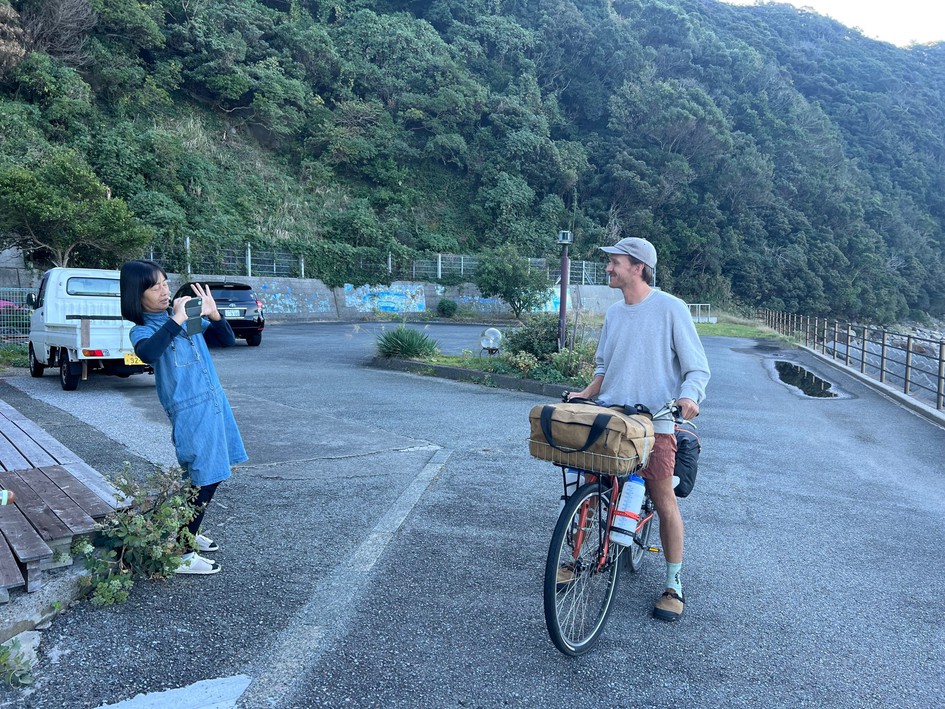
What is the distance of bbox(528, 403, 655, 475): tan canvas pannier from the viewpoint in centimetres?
293

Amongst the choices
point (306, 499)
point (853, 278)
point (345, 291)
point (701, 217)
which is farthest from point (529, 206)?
point (306, 499)

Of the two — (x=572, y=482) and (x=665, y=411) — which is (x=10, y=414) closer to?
(x=572, y=482)

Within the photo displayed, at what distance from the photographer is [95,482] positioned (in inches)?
180

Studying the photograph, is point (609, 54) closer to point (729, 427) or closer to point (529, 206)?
point (529, 206)

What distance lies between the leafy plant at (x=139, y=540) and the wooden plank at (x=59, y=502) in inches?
3.2

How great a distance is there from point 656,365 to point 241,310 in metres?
16.3

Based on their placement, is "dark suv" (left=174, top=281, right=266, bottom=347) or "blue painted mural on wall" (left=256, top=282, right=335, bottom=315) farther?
"blue painted mural on wall" (left=256, top=282, right=335, bottom=315)

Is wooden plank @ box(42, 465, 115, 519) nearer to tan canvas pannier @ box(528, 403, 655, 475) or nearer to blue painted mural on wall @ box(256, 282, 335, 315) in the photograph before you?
tan canvas pannier @ box(528, 403, 655, 475)

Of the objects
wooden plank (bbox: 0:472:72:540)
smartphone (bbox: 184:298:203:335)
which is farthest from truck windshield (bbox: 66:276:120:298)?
smartphone (bbox: 184:298:203:335)

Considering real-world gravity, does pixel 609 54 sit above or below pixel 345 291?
→ above

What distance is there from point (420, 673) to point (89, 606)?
166cm

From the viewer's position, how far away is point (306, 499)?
207 inches

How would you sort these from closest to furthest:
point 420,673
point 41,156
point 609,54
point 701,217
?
1. point 420,673
2. point 41,156
3. point 701,217
4. point 609,54

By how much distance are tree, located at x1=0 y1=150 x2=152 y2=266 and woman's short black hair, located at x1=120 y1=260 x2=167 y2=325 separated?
1721cm
